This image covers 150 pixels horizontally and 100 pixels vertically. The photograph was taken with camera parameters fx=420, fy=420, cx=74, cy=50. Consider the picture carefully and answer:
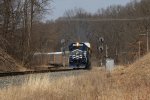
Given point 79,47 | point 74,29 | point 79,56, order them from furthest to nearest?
point 74,29 → point 79,47 → point 79,56

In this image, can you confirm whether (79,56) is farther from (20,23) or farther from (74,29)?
(74,29)

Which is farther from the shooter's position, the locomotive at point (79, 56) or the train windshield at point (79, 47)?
the train windshield at point (79, 47)

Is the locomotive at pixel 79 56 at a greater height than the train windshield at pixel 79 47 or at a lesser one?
lesser

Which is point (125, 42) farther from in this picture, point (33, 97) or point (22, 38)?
point (33, 97)

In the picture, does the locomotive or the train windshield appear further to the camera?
the train windshield

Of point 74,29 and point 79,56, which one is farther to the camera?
point 74,29

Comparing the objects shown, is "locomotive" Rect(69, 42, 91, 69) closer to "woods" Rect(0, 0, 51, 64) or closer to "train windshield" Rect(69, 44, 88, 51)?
"train windshield" Rect(69, 44, 88, 51)

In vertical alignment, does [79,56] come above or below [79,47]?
below

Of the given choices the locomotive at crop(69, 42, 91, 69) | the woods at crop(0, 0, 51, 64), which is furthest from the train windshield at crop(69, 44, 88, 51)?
the woods at crop(0, 0, 51, 64)

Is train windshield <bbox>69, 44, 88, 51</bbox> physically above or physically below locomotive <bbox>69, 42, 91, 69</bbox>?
above

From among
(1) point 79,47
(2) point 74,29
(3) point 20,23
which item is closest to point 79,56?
(1) point 79,47

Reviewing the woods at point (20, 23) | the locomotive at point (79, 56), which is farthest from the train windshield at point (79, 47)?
the woods at point (20, 23)

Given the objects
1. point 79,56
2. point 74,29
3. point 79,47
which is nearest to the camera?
point 79,56

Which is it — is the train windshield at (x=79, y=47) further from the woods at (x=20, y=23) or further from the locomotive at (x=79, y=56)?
the woods at (x=20, y=23)
